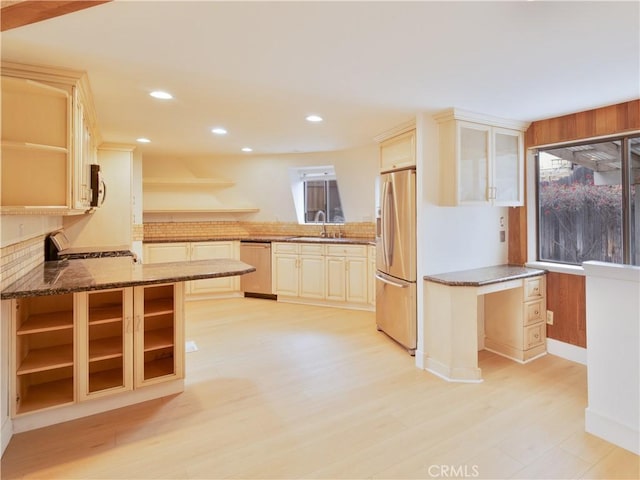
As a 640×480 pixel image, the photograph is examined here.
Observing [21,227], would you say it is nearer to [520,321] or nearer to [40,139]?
[40,139]

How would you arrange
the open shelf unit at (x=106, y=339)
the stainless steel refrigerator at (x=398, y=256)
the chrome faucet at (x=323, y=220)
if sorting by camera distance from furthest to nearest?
the chrome faucet at (x=323, y=220) → the stainless steel refrigerator at (x=398, y=256) → the open shelf unit at (x=106, y=339)

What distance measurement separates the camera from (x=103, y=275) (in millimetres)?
2445

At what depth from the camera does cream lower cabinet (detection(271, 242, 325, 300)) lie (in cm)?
527

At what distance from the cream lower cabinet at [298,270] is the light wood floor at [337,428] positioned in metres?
1.92

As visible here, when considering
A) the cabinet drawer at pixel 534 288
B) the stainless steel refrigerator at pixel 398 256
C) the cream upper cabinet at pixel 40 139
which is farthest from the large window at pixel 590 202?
the cream upper cabinet at pixel 40 139

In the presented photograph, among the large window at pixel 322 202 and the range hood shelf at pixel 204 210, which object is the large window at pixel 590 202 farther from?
the range hood shelf at pixel 204 210

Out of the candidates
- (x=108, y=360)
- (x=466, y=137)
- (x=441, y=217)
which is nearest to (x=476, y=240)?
(x=441, y=217)

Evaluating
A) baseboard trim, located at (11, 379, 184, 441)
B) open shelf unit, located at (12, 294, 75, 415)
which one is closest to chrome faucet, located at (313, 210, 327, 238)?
baseboard trim, located at (11, 379, 184, 441)

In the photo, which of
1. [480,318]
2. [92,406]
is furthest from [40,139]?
[480,318]

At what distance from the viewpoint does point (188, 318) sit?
466 centimetres

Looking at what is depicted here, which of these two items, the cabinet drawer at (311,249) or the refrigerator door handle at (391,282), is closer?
the refrigerator door handle at (391,282)

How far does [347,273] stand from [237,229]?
2.41 m

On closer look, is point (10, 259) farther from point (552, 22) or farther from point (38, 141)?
point (552, 22)

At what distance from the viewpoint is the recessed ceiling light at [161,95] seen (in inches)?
105
